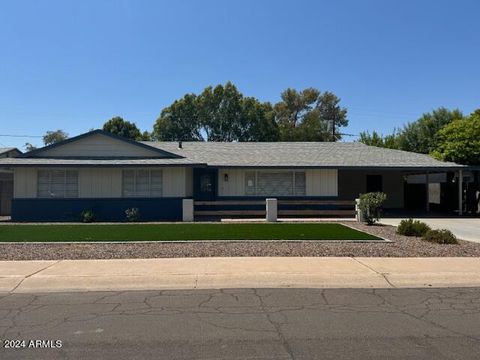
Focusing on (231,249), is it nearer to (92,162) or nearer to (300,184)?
(92,162)

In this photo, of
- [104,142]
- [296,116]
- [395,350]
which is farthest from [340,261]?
[296,116]

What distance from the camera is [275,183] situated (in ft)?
84.3

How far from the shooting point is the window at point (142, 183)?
2330cm

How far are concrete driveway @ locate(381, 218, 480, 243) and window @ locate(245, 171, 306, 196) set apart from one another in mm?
4612

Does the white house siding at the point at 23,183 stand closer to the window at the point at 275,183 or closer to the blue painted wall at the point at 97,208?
A: the blue painted wall at the point at 97,208

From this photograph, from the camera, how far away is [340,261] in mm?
11273

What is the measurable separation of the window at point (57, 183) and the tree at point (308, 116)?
1674 inches

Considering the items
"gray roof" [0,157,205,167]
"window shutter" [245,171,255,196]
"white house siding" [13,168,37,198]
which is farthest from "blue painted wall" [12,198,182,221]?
"window shutter" [245,171,255,196]

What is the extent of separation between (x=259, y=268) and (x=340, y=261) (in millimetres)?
1995

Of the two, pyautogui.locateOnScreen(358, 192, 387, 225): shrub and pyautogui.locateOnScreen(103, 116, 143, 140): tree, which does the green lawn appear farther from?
pyautogui.locateOnScreen(103, 116, 143, 140): tree

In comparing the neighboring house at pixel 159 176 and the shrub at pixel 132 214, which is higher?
the neighboring house at pixel 159 176

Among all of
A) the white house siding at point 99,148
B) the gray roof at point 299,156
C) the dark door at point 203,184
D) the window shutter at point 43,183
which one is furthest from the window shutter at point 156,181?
the window shutter at point 43,183

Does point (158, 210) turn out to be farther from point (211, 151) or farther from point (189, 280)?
point (189, 280)

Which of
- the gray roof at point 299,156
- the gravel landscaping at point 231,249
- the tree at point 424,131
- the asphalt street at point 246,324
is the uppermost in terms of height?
the tree at point 424,131
